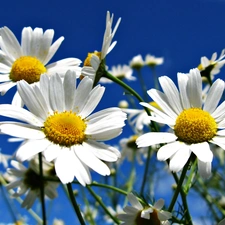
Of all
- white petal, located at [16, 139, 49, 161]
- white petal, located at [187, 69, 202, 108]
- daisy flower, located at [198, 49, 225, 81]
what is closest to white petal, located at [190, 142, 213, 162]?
Result: white petal, located at [187, 69, 202, 108]

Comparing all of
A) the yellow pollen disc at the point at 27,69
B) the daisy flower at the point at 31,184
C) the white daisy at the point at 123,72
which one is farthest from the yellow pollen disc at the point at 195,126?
the white daisy at the point at 123,72

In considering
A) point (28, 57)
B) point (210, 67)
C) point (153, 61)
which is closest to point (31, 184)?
point (28, 57)

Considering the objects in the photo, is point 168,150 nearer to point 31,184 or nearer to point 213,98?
point 213,98

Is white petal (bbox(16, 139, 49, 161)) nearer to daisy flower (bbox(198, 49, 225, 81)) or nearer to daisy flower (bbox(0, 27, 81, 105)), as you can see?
daisy flower (bbox(0, 27, 81, 105))

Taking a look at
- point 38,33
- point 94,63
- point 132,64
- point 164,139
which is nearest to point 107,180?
point 132,64

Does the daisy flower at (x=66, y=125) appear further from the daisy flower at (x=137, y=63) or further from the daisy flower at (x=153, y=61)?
the daisy flower at (x=153, y=61)
